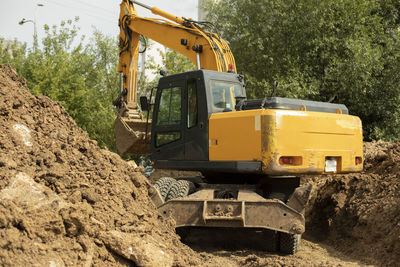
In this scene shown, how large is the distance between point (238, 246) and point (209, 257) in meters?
1.14

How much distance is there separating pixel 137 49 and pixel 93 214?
727 centimetres

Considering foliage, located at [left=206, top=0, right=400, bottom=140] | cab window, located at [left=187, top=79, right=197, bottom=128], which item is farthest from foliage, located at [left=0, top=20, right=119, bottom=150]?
cab window, located at [left=187, top=79, right=197, bottom=128]

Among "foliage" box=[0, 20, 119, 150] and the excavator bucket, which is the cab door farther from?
"foliage" box=[0, 20, 119, 150]

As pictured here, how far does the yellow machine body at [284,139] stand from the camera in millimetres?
6465

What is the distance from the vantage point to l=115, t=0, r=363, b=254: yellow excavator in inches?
254

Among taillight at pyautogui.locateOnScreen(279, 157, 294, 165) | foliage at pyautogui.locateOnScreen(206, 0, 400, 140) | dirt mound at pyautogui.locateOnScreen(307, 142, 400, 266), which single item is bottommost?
dirt mound at pyautogui.locateOnScreen(307, 142, 400, 266)

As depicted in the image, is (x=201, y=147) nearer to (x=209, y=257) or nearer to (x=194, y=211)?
(x=194, y=211)

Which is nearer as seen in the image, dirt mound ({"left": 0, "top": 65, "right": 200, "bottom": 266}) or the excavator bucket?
dirt mound ({"left": 0, "top": 65, "right": 200, "bottom": 266})

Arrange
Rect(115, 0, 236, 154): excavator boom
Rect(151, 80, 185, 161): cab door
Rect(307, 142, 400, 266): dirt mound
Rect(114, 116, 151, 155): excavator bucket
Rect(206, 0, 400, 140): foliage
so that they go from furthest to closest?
Rect(206, 0, 400, 140): foliage → Rect(114, 116, 151, 155): excavator bucket → Rect(115, 0, 236, 154): excavator boom → Rect(151, 80, 185, 161): cab door → Rect(307, 142, 400, 266): dirt mound

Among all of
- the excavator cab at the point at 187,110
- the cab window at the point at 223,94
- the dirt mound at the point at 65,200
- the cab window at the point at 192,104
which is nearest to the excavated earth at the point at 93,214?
the dirt mound at the point at 65,200

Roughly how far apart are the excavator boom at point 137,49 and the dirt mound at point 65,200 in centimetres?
369

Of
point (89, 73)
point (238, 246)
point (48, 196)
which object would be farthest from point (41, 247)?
point (89, 73)

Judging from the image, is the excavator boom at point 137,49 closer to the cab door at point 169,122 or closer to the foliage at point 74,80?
the cab door at point 169,122

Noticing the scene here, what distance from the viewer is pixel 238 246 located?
24.4 feet
